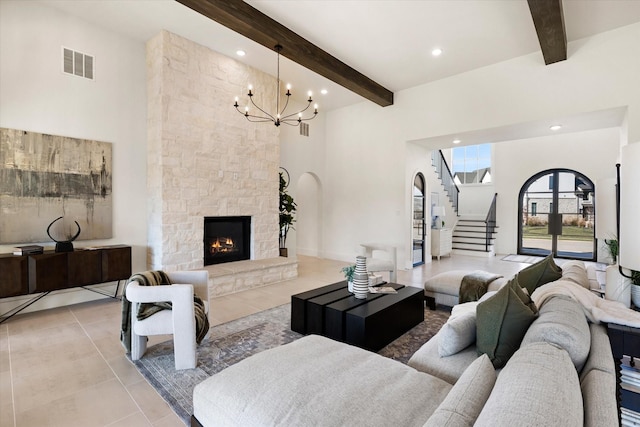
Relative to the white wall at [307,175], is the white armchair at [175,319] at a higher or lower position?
lower

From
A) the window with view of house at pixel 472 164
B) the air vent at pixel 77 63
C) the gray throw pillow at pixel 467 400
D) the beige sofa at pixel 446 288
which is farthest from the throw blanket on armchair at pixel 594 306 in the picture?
the window with view of house at pixel 472 164

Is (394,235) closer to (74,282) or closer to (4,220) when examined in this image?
(74,282)

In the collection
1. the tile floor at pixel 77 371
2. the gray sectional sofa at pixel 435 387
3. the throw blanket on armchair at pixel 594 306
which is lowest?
the tile floor at pixel 77 371

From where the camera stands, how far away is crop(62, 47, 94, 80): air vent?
4199 mm

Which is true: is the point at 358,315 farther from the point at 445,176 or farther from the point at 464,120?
the point at 445,176

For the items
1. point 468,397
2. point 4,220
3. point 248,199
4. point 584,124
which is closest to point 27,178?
point 4,220

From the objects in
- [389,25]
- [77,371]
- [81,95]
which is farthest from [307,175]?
[77,371]

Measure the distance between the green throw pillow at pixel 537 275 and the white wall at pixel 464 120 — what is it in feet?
10.6

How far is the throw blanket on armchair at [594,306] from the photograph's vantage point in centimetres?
159

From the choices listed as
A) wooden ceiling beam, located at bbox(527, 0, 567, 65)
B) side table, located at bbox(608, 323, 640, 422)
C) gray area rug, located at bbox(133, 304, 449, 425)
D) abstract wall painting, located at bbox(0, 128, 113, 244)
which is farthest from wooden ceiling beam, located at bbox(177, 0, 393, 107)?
side table, located at bbox(608, 323, 640, 422)

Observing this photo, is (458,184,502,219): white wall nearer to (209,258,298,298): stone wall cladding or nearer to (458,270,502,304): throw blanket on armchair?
(458,270,502,304): throw blanket on armchair

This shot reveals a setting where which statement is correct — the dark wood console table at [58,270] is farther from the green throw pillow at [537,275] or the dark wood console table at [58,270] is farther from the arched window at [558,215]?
the arched window at [558,215]

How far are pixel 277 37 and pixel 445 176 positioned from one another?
306 inches

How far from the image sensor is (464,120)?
228 inches
